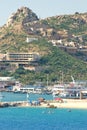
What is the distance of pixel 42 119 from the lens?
445ft

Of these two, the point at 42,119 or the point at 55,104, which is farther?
the point at 55,104

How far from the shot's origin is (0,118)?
136m

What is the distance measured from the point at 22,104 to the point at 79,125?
43.6m

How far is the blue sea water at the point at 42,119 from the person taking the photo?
121000 mm

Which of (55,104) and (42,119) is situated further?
(55,104)

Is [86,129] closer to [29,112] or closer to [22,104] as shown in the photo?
[29,112]

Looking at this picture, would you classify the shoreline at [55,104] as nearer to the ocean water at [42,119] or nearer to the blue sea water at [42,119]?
the blue sea water at [42,119]

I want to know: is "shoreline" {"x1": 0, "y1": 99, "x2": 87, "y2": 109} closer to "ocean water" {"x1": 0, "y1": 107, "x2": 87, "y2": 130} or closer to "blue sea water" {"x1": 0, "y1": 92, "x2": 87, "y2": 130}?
"blue sea water" {"x1": 0, "y1": 92, "x2": 87, "y2": 130}

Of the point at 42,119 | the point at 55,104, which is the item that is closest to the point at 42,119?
the point at 42,119

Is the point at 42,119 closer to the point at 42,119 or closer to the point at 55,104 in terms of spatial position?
the point at 42,119

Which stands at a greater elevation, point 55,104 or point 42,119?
point 55,104

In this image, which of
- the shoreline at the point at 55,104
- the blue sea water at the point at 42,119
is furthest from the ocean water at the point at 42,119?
the shoreline at the point at 55,104

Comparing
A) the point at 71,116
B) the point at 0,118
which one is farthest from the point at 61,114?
the point at 0,118

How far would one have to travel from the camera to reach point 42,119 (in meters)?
136
